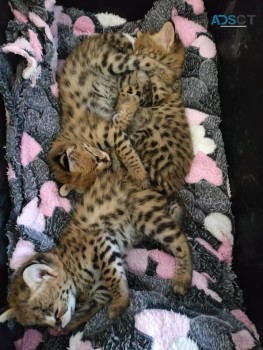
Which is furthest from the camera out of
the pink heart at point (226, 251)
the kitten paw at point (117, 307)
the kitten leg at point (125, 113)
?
the kitten leg at point (125, 113)

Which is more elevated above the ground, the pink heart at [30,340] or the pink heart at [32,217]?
the pink heart at [32,217]

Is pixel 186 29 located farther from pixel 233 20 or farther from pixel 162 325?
pixel 162 325

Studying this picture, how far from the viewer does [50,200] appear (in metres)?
2.31

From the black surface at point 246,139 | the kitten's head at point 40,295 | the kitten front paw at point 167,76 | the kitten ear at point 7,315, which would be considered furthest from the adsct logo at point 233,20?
the kitten ear at point 7,315

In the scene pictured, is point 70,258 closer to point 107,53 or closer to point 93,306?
point 93,306

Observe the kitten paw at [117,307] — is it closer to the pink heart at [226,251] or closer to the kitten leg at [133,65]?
the pink heart at [226,251]

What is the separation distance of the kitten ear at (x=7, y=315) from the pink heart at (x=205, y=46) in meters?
1.67

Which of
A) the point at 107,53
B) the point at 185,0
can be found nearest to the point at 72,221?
the point at 107,53

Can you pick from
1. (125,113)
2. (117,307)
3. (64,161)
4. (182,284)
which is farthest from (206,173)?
(117,307)

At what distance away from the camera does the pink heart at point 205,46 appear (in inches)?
107

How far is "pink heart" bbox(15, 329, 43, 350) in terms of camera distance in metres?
2.09

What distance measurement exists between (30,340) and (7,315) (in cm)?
23

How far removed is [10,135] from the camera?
2.25 m

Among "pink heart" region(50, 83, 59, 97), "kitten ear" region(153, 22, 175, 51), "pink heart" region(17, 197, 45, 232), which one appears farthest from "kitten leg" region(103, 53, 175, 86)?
"pink heart" region(17, 197, 45, 232)
